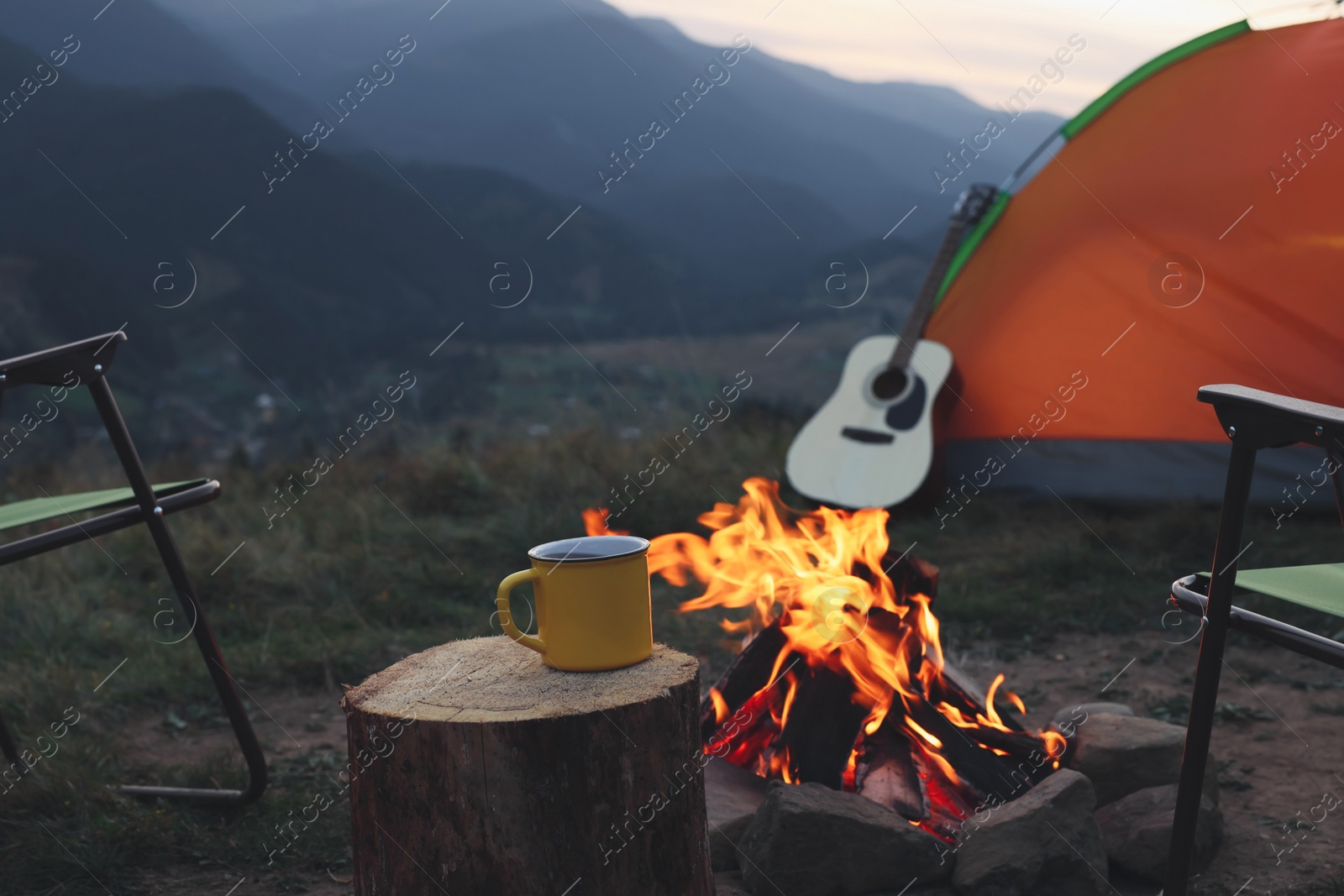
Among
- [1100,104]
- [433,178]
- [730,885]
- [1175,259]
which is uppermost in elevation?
[433,178]

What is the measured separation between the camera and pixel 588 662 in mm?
1533

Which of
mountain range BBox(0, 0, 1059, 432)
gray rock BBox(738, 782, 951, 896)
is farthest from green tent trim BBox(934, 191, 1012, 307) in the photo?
mountain range BBox(0, 0, 1059, 432)

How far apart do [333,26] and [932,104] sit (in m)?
13.6

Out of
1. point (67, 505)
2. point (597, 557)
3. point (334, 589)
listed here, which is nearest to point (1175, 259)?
point (334, 589)

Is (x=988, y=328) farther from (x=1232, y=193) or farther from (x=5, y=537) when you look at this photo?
(x=5, y=537)

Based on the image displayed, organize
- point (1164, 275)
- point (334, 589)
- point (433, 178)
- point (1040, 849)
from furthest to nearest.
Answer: point (433, 178), point (1164, 275), point (334, 589), point (1040, 849)

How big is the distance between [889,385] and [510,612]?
3.75 meters

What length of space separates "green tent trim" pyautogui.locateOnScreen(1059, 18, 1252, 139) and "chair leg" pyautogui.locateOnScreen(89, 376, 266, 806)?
4.23 m

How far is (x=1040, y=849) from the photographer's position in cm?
183

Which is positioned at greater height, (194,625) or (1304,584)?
(1304,584)

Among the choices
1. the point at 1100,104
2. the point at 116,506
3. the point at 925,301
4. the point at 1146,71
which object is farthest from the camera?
the point at 925,301

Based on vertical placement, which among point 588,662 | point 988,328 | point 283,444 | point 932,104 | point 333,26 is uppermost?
point 333,26

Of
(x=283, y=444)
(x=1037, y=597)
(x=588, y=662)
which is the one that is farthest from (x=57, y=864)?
(x=283, y=444)

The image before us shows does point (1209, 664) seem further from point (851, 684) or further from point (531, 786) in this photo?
point (531, 786)
